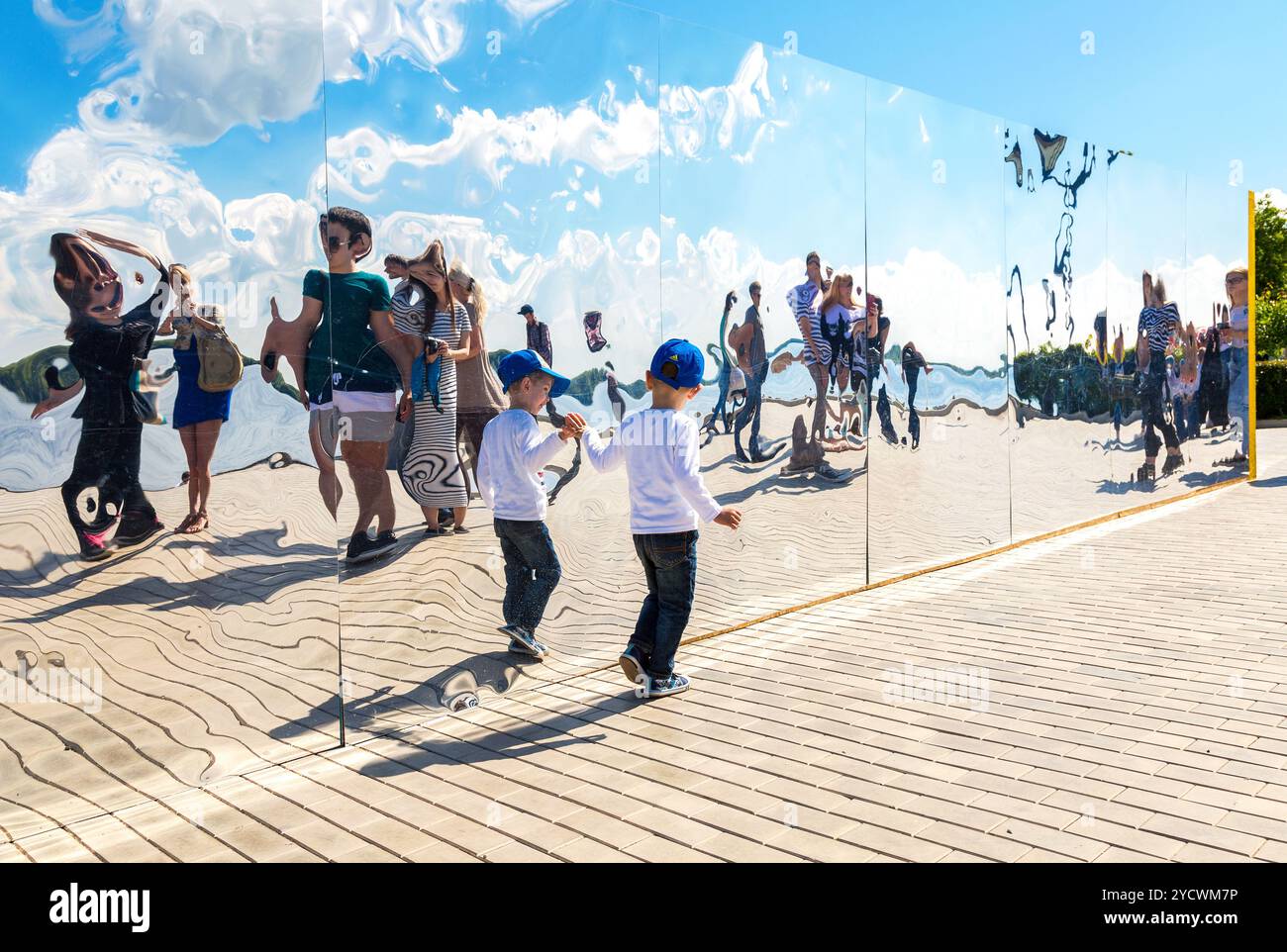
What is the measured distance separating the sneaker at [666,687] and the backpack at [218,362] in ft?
8.42

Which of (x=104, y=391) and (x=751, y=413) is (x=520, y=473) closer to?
(x=104, y=391)

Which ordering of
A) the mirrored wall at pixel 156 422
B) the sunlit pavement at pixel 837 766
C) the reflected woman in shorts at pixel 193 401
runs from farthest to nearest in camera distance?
the reflected woman in shorts at pixel 193 401, the mirrored wall at pixel 156 422, the sunlit pavement at pixel 837 766

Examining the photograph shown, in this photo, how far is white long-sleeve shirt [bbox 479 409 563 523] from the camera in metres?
5.56

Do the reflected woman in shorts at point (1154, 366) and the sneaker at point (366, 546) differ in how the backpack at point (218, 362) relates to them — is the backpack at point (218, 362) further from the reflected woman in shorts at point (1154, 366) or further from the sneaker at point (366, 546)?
the reflected woman in shorts at point (1154, 366)

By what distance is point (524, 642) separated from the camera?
19.0 ft

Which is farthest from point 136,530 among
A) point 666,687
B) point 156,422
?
point 666,687

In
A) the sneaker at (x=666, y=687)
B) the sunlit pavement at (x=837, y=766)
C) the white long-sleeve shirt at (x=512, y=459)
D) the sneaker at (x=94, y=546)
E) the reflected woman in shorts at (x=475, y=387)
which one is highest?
the reflected woman in shorts at (x=475, y=387)

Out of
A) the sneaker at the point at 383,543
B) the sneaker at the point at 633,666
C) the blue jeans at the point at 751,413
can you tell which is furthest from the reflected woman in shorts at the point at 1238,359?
the sneaker at the point at 383,543

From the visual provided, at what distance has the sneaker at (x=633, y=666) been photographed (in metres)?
5.50

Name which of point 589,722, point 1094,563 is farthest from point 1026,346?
point 589,722

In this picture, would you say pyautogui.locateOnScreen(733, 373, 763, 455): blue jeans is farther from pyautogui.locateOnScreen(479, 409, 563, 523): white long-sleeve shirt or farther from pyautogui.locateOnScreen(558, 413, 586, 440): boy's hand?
pyautogui.locateOnScreen(479, 409, 563, 523): white long-sleeve shirt

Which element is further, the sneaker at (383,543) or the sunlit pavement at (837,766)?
the sneaker at (383,543)

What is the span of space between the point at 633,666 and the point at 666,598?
393 mm
